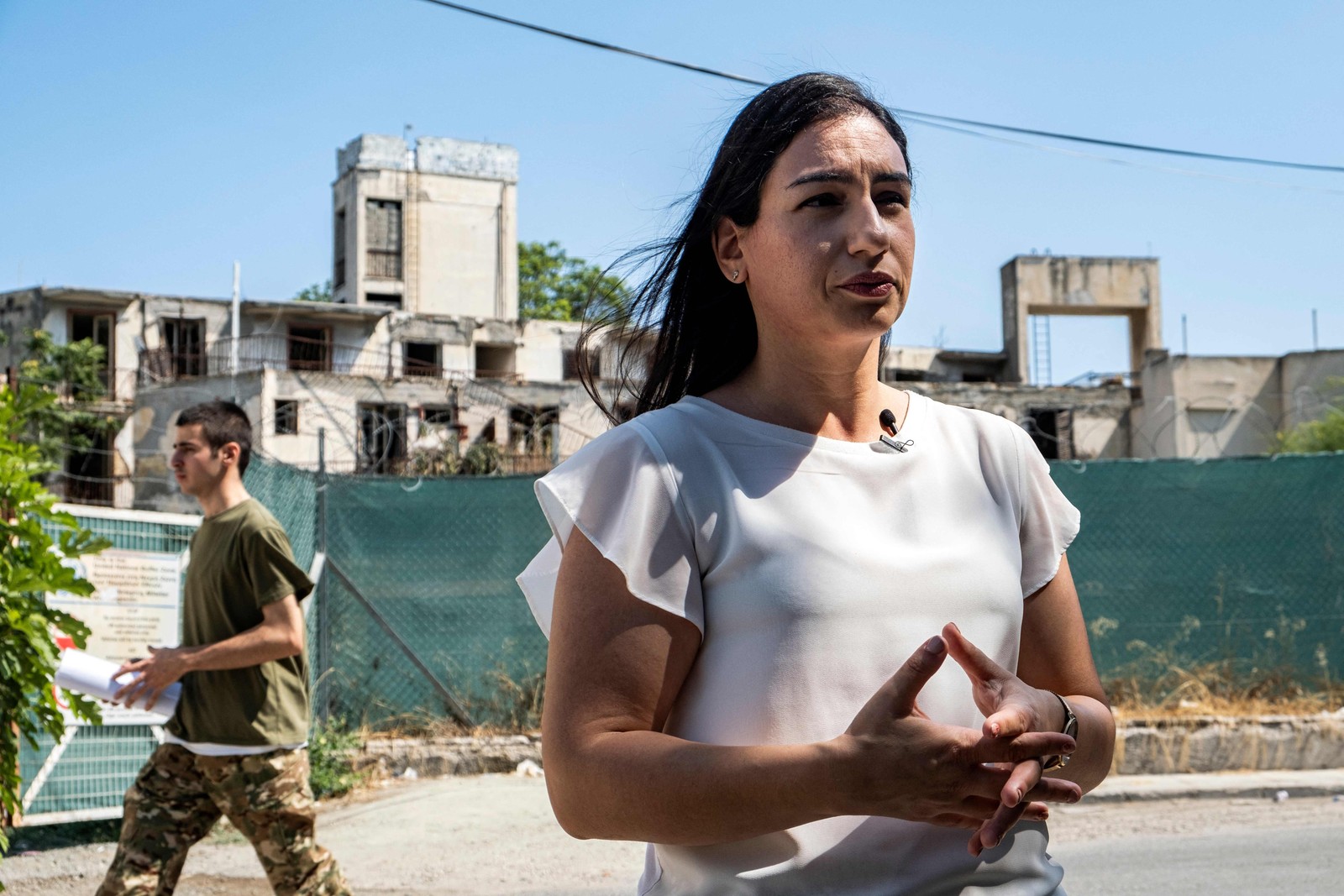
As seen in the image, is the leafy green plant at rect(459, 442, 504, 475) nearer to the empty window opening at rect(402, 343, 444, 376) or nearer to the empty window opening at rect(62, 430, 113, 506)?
the empty window opening at rect(62, 430, 113, 506)

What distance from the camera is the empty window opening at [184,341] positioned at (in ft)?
164

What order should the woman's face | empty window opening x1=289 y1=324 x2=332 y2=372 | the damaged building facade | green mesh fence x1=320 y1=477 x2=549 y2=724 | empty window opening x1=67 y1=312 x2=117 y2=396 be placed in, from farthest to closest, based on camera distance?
empty window opening x1=289 y1=324 x2=332 y2=372 → empty window opening x1=67 y1=312 x2=117 y2=396 → the damaged building facade → green mesh fence x1=320 y1=477 x2=549 y2=724 → the woman's face

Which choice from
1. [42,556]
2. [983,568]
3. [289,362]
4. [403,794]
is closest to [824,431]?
[983,568]

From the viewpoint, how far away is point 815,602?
1.62 meters

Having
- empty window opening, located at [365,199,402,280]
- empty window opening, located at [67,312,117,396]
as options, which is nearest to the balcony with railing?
empty window opening, located at [67,312,117,396]

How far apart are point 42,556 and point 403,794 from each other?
575 centimetres

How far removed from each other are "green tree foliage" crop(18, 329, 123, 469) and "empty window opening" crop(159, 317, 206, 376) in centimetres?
249

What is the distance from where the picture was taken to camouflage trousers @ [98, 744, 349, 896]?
4668 millimetres

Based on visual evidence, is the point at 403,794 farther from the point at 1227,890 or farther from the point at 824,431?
the point at 824,431

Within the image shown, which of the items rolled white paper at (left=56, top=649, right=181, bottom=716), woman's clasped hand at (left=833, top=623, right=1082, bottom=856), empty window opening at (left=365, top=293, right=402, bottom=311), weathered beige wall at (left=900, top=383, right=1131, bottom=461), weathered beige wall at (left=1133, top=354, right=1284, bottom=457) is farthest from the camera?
empty window opening at (left=365, top=293, right=402, bottom=311)

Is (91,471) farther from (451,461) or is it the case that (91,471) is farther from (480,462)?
(451,461)

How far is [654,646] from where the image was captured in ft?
5.27

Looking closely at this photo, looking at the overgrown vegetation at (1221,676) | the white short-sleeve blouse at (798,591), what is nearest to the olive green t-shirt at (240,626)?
the white short-sleeve blouse at (798,591)

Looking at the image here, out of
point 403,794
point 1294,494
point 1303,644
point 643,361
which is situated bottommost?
point 403,794
